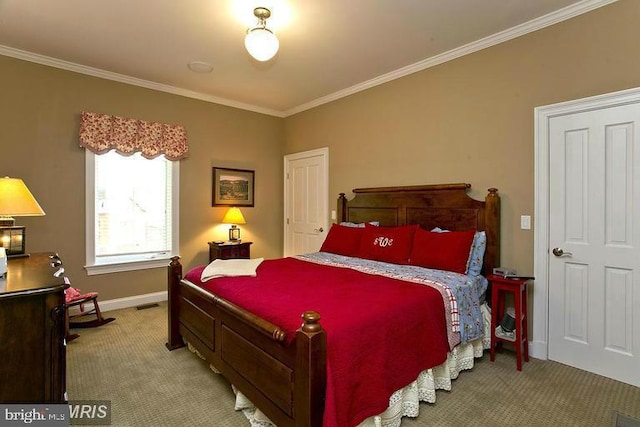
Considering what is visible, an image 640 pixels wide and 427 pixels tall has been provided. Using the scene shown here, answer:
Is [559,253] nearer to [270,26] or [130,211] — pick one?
[270,26]

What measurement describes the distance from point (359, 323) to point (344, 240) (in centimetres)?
208

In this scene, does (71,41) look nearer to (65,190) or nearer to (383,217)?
(65,190)

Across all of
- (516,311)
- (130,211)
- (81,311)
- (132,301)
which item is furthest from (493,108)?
(81,311)

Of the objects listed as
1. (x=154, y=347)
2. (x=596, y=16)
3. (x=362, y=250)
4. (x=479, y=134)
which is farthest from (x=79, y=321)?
(x=596, y=16)

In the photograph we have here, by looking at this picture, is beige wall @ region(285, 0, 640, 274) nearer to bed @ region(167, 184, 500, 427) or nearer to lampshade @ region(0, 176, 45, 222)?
bed @ region(167, 184, 500, 427)

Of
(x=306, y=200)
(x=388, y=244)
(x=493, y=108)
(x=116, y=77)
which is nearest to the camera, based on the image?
(x=493, y=108)

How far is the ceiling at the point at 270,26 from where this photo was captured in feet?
8.62

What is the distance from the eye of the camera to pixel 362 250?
359 cm

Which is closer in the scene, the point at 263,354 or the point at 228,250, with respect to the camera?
the point at 263,354

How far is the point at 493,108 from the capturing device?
3.13m

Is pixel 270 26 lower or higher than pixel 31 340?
higher

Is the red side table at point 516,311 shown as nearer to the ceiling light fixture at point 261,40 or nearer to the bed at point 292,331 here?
the bed at point 292,331

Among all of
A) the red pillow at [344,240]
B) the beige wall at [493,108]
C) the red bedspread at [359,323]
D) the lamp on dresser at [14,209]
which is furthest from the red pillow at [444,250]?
the lamp on dresser at [14,209]

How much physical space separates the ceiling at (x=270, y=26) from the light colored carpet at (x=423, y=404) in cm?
278
